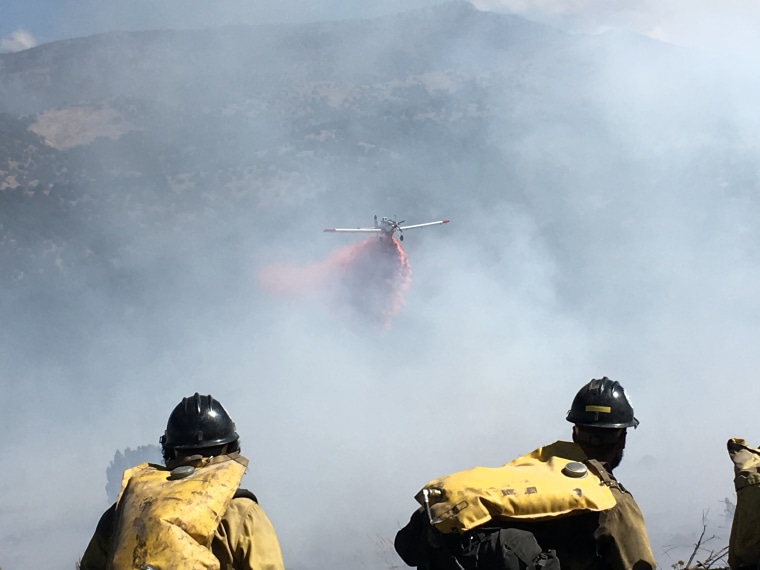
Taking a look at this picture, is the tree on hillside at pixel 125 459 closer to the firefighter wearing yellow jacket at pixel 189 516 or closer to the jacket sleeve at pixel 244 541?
the firefighter wearing yellow jacket at pixel 189 516

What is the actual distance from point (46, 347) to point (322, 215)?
4864cm

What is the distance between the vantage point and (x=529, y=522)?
15.0 feet

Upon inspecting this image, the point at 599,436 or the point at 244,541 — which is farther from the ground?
the point at 599,436

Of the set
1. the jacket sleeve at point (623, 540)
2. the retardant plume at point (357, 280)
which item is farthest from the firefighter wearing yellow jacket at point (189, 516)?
the retardant plume at point (357, 280)

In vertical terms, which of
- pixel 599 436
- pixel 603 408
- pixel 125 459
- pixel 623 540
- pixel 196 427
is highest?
pixel 196 427

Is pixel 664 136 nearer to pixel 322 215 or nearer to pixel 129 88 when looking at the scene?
pixel 322 215

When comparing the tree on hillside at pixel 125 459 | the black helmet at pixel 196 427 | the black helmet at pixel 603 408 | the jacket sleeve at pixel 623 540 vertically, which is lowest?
the tree on hillside at pixel 125 459

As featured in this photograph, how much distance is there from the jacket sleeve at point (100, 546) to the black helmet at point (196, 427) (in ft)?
1.86

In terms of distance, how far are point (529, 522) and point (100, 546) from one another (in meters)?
2.42

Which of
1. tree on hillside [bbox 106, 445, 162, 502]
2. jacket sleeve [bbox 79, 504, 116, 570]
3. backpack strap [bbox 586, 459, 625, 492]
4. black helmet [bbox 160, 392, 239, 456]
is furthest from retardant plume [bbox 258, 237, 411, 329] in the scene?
jacket sleeve [bbox 79, 504, 116, 570]

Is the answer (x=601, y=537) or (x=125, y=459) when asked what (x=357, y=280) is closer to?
(x=125, y=459)

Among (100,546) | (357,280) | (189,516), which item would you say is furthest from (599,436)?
(357,280)

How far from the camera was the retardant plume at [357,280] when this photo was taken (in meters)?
82.3

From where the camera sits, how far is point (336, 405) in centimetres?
10962
